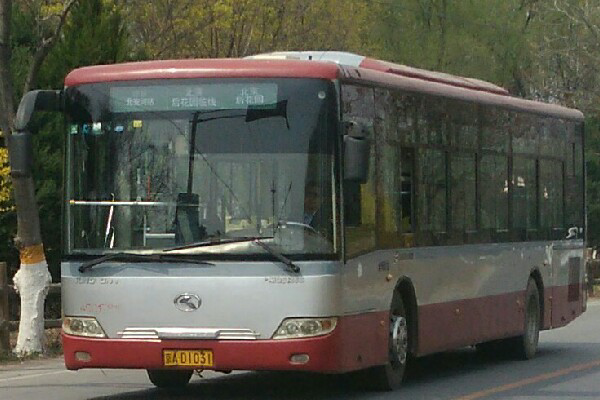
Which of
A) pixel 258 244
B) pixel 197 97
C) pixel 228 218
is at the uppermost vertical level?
pixel 197 97

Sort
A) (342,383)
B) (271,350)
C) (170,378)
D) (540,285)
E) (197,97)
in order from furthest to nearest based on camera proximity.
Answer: (540,285) → (342,383) → (170,378) → (197,97) → (271,350)

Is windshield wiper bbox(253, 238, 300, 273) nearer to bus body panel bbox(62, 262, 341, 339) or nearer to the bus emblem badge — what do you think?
bus body panel bbox(62, 262, 341, 339)

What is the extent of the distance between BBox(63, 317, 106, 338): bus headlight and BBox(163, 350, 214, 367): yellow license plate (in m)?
0.62

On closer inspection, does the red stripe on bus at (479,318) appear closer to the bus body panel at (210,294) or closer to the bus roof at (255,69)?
the bus roof at (255,69)

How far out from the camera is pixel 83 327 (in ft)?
45.9

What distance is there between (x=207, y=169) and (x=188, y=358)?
1.56m

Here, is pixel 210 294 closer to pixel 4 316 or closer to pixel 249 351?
pixel 249 351

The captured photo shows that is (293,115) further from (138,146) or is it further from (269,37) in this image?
(269,37)

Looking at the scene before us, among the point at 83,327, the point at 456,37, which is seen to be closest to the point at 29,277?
the point at 83,327

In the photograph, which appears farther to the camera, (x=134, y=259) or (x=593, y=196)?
(x=593, y=196)

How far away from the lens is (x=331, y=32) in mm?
42781

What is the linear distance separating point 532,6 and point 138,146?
1697 inches

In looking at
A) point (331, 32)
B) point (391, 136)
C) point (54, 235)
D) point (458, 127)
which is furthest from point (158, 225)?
point (331, 32)

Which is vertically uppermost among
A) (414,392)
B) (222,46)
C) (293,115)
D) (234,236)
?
(222,46)
